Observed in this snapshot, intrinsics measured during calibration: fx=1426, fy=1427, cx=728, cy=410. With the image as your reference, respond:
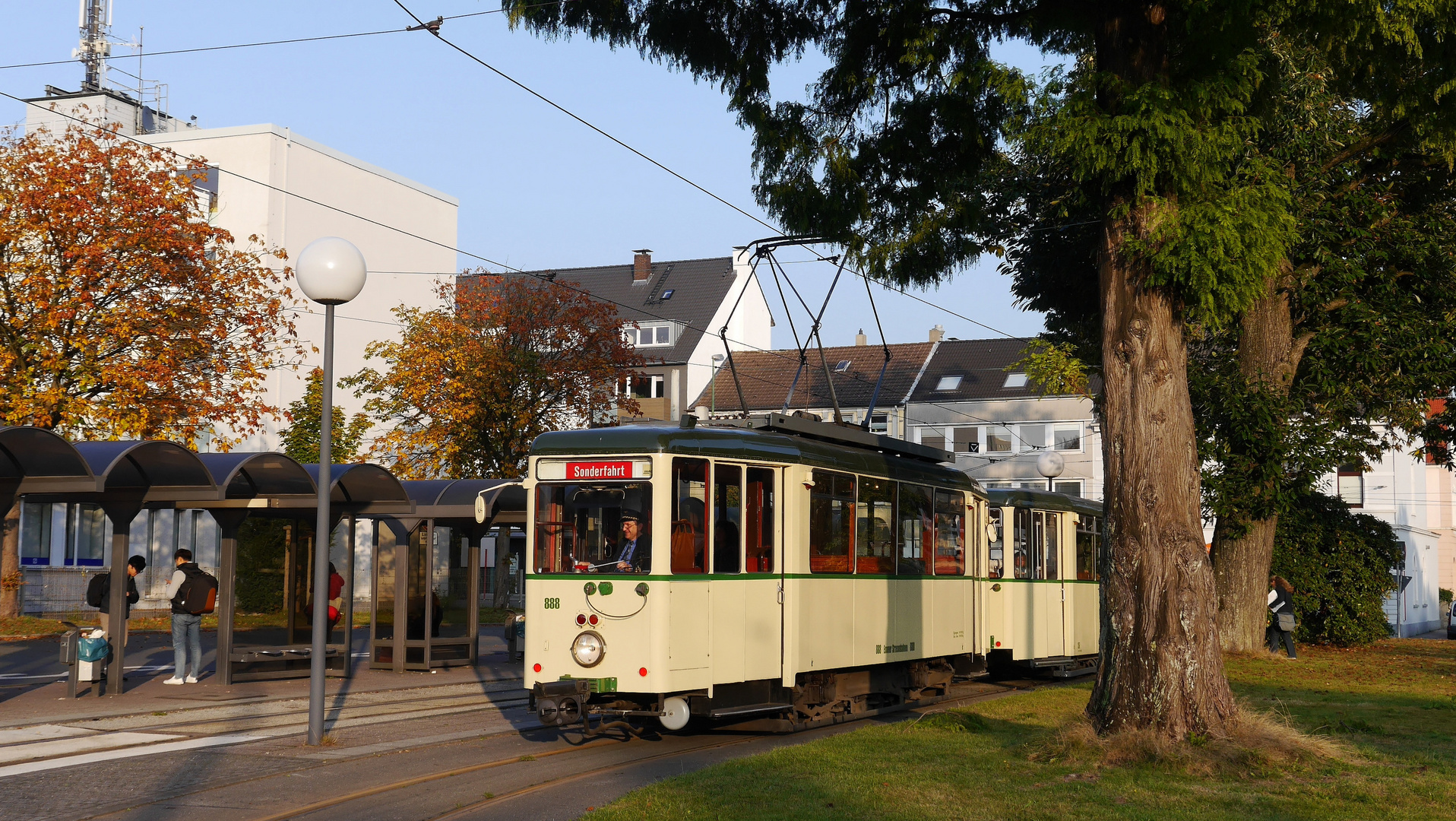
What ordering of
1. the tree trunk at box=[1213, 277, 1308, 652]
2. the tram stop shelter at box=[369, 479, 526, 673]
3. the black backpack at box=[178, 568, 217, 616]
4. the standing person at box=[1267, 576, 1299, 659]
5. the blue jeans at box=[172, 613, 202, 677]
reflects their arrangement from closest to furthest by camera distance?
the black backpack at box=[178, 568, 217, 616] → the blue jeans at box=[172, 613, 202, 677] → the tram stop shelter at box=[369, 479, 526, 673] → the tree trunk at box=[1213, 277, 1308, 652] → the standing person at box=[1267, 576, 1299, 659]

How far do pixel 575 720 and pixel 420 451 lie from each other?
25856 mm

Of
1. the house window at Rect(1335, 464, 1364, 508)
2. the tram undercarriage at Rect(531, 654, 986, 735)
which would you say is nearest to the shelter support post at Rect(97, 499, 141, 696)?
the tram undercarriage at Rect(531, 654, 986, 735)

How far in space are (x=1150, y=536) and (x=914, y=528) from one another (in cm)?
491

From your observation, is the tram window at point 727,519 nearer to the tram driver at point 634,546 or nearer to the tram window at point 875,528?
the tram driver at point 634,546

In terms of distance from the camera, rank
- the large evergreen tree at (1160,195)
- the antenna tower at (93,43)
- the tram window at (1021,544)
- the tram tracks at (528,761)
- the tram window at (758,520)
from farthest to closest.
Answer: the antenna tower at (93,43) → the tram window at (1021,544) → the tram window at (758,520) → the large evergreen tree at (1160,195) → the tram tracks at (528,761)

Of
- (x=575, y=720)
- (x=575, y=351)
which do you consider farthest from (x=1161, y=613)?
(x=575, y=351)

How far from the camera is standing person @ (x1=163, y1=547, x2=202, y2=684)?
57.4ft

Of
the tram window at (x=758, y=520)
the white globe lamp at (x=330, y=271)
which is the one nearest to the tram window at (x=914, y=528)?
the tram window at (x=758, y=520)

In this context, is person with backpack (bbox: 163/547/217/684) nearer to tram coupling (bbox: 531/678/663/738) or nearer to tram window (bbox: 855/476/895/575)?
tram coupling (bbox: 531/678/663/738)

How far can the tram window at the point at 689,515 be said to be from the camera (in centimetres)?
1235

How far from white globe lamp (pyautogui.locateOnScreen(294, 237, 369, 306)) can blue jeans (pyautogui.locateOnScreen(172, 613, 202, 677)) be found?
6706mm

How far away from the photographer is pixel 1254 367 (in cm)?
2288

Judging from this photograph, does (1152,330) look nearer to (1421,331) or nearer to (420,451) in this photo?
(1421,331)

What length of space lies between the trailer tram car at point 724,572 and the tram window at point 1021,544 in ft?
12.5
